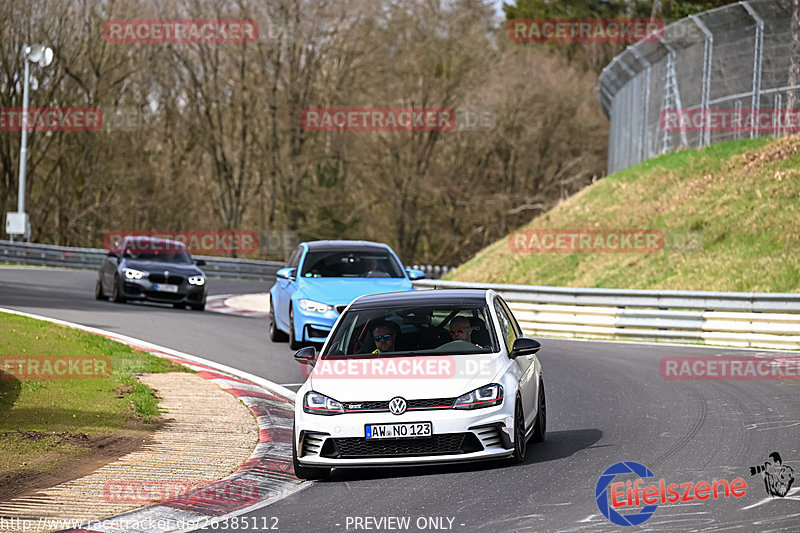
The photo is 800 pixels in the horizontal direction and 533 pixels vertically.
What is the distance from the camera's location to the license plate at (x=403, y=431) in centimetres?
806

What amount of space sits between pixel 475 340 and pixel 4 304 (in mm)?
15076

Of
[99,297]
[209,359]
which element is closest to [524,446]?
[209,359]

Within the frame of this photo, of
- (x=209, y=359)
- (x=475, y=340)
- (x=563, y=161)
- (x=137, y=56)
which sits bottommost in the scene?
(x=209, y=359)

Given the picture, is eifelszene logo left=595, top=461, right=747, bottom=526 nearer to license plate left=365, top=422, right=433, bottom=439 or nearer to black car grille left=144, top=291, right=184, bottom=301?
license plate left=365, top=422, right=433, bottom=439

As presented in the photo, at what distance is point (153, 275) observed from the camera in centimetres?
2381

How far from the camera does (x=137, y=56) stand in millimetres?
50188

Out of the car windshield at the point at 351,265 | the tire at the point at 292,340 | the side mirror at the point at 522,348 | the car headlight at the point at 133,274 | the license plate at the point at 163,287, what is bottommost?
the tire at the point at 292,340

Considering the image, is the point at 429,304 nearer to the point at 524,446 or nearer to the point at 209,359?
the point at 524,446

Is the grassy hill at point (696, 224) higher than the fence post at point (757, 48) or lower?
lower

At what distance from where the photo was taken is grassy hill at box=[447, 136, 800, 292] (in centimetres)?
2392

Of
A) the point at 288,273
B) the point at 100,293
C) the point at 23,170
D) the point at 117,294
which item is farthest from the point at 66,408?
the point at 23,170

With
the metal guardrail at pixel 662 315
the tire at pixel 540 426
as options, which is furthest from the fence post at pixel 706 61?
the tire at pixel 540 426

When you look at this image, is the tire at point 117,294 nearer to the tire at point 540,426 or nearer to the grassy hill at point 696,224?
the grassy hill at point 696,224

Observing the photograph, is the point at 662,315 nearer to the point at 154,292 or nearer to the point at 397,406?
the point at 154,292
